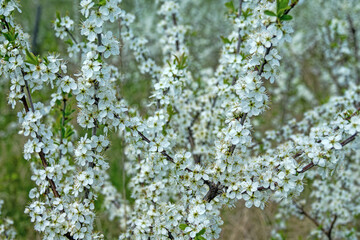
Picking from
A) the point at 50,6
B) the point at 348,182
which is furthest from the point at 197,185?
the point at 50,6

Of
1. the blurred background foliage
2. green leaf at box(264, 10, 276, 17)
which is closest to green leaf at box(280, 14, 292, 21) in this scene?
green leaf at box(264, 10, 276, 17)

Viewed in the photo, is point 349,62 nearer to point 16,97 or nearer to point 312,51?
point 312,51

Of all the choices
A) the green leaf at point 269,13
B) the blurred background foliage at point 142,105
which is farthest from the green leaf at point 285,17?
the blurred background foliage at point 142,105

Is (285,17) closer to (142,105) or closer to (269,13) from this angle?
(269,13)

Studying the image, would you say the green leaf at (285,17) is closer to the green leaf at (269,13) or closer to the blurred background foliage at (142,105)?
the green leaf at (269,13)

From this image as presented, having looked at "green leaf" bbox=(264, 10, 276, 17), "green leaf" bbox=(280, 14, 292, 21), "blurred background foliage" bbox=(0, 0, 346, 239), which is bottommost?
"green leaf" bbox=(280, 14, 292, 21)

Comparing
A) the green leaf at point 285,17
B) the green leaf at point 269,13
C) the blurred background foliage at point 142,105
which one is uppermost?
the blurred background foliage at point 142,105

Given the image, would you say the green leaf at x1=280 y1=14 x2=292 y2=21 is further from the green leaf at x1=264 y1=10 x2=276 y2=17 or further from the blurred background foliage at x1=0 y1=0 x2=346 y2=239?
the blurred background foliage at x1=0 y1=0 x2=346 y2=239

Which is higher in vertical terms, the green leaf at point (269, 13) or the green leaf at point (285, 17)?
the green leaf at point (269, 13)

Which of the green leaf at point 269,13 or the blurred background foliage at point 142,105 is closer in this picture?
the green leaf at point 269,13
